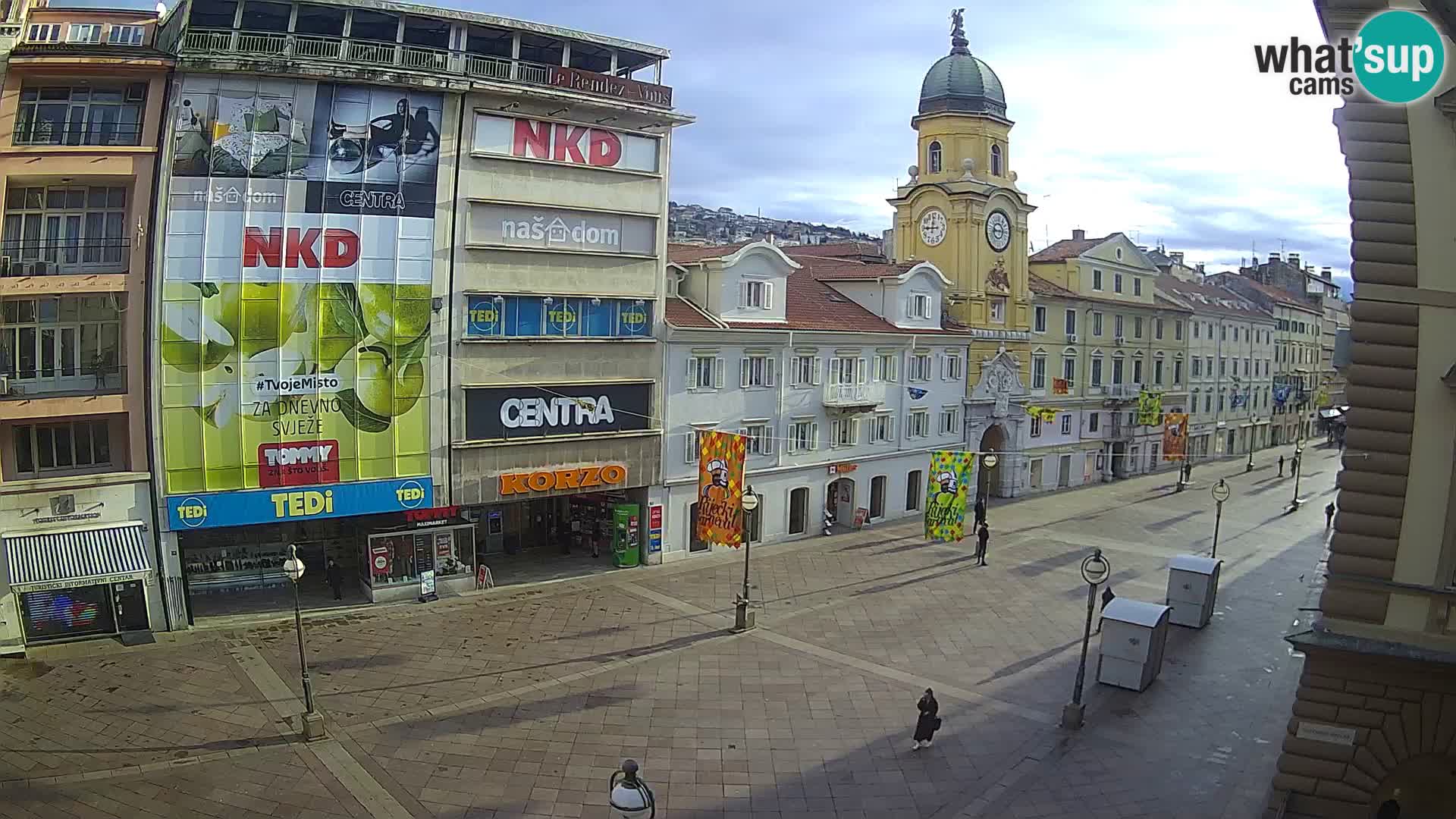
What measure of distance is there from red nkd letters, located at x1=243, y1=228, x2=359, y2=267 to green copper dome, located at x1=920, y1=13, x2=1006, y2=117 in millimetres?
32641

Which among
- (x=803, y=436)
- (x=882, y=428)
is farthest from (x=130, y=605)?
(x=882, y=428)

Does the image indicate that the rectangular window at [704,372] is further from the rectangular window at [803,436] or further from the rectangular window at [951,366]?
the rectangular window at [951,366]

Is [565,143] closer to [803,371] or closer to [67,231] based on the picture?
[803,371]

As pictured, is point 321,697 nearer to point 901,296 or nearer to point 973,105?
point 901,296

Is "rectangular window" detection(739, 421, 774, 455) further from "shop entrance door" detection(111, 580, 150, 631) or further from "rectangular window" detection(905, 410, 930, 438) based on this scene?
"shop entrance door" detection(111, 580, 150, 631)

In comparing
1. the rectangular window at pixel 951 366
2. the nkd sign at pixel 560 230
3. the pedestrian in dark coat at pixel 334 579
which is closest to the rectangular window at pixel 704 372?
the nkd sign at pixel 560 230

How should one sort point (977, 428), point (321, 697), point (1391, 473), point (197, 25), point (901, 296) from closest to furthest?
point (1391, 473) → point (321, 697) → point (197, 25) → point (901, 296) → point (977, 428)

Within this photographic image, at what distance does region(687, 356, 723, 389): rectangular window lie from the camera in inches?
1350

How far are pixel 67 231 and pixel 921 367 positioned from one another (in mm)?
32480

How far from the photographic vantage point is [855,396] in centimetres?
4034

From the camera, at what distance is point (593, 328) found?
3142cm

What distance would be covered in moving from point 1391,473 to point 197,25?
97.0 feet

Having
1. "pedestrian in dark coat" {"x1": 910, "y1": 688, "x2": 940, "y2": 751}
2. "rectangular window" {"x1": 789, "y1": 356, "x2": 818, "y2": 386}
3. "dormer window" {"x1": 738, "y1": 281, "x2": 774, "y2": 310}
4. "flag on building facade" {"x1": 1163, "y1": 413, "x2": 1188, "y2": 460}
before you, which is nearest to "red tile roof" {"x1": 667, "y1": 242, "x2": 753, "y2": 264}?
"dormer window" {"x1": 738, "y1": 281, "x2": 774, "y2": 310}

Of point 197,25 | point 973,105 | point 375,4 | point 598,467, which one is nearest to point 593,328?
point 598,467
